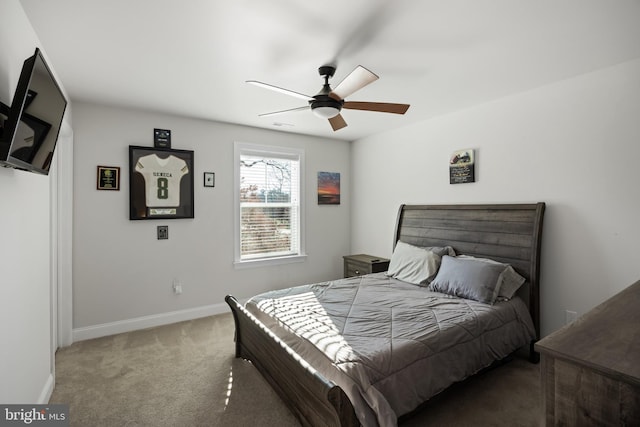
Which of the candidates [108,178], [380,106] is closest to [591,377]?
[380,106]

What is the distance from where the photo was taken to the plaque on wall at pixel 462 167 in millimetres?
3422

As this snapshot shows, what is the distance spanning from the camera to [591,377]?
0.95 m

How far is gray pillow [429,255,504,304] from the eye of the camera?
8.74 feet

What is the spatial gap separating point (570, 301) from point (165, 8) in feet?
12.3

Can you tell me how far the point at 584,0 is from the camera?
1688mm

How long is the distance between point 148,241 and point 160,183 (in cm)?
68

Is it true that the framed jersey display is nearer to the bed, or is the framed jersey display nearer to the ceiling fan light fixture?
the bed

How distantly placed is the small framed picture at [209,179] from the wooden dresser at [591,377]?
3.66 meters

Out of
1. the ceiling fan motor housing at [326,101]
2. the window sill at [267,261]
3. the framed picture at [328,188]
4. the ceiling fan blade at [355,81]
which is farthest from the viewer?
the framed picture at [328,188]

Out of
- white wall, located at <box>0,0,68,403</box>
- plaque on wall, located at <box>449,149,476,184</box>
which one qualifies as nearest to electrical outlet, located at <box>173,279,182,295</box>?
white wall, located at <box>0,0,68,403</box>

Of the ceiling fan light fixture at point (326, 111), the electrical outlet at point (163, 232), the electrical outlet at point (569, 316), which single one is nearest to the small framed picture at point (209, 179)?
the electrical outlet at point (163, 232)

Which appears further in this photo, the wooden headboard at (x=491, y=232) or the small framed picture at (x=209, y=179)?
the small framed picture at (x=209, y=179)

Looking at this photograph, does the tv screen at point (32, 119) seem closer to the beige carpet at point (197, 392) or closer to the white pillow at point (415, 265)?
the beige carpet at point (197, 392)

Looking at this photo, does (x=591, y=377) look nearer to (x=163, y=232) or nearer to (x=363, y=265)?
(x=363, y=265)
